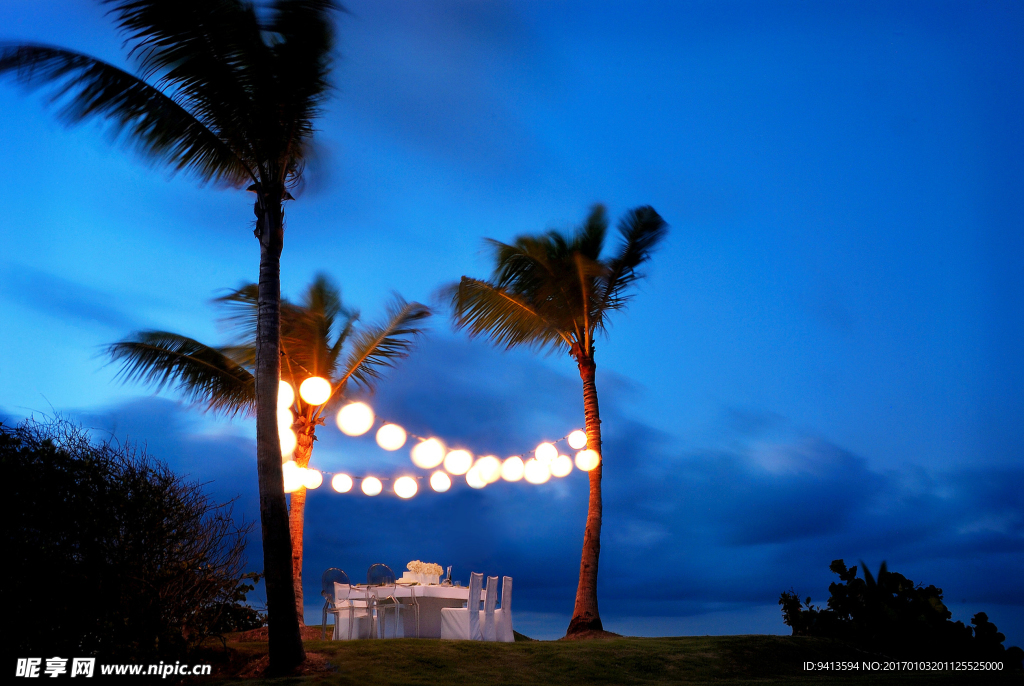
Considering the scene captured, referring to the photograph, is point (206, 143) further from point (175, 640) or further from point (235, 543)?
point (175, 640)

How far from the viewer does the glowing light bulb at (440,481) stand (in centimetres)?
1195

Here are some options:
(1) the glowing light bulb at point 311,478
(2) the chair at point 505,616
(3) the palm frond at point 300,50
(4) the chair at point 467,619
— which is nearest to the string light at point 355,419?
(1) the glowing light bulb at point 311,478

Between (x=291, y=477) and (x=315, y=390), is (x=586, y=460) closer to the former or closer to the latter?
(x=315, y=390)

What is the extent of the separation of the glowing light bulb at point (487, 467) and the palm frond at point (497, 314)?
3934 millimetres

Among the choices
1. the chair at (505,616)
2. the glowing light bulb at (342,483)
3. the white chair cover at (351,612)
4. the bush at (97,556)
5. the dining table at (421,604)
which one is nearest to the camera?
the bush at (97,556)

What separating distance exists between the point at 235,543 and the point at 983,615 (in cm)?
1300

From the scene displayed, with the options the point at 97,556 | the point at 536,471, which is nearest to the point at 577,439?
the point at 536,471

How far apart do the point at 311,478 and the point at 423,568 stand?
8.43 feet

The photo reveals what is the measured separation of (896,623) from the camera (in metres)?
12.0

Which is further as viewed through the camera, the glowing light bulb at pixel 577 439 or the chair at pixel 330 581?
the glowing light bulb at pixel 577 439

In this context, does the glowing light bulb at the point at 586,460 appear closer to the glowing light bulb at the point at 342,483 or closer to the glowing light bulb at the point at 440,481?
the glowing light bulb at the point at 440,481

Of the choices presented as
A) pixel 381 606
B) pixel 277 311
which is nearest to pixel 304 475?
pixel 381 606

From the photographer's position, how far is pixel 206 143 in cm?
969

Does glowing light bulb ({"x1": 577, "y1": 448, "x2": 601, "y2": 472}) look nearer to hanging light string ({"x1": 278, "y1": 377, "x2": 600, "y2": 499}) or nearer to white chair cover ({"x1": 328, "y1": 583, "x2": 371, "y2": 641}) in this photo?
hanging light string ({"x1": 278, "y1": 377, "x2": 600, "y2": 499})
